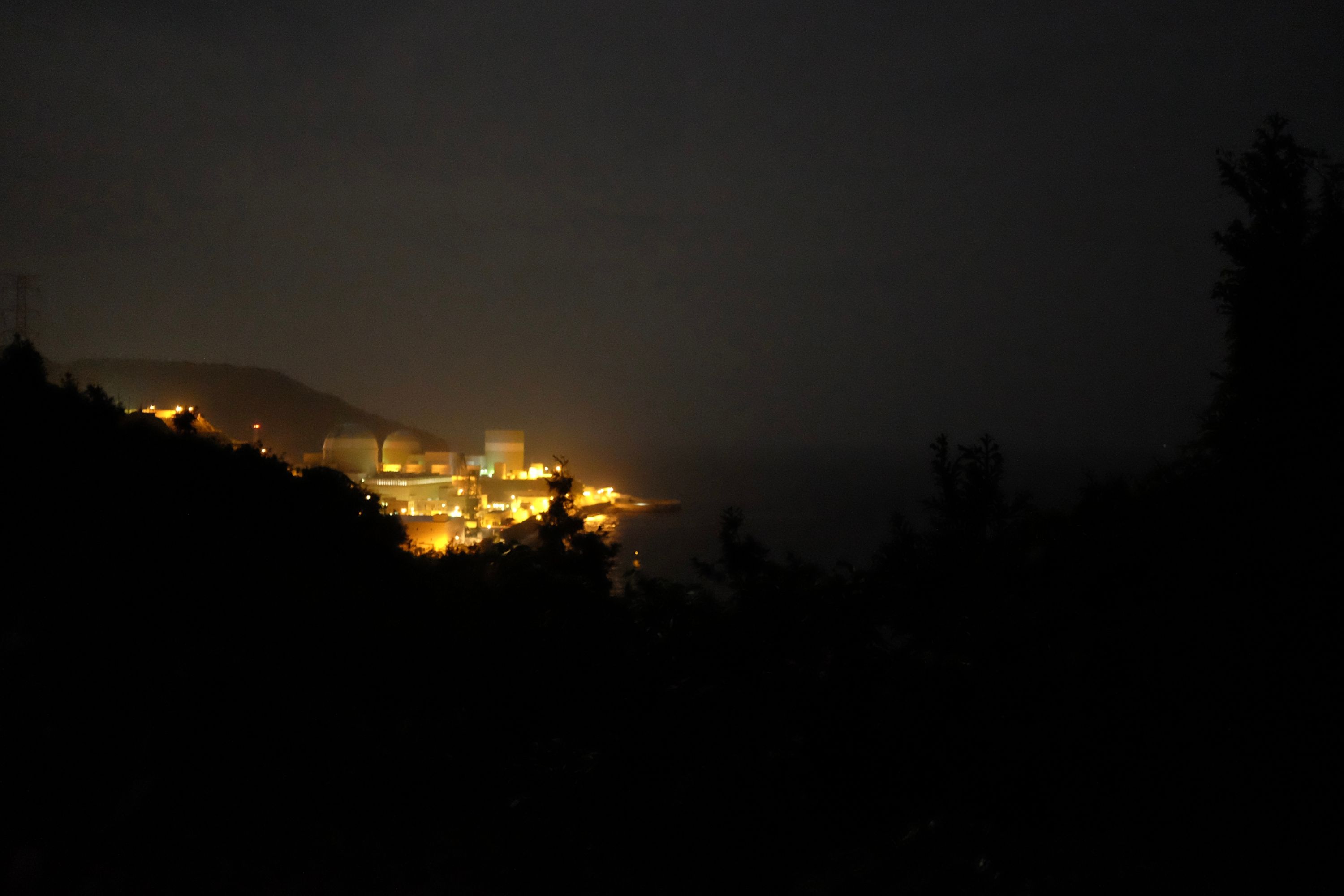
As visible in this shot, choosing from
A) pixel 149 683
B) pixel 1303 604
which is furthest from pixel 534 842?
pixel 1303 604

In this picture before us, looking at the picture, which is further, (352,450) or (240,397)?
(240,397)

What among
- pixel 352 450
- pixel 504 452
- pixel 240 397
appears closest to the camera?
pixel 352 450

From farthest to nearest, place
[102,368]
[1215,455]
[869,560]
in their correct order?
[102,368]
[869,560]
[1215,455]

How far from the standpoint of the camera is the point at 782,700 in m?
3.96

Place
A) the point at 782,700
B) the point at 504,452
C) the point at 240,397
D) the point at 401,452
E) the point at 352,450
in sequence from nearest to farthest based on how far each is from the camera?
1. the point at 782,700
2. the point at 352,450
3. the point at 401,452
4. the point at 504,452
5. the point at 240,397

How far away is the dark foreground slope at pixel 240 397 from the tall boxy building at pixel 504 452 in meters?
13.5

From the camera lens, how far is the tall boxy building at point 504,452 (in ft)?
171

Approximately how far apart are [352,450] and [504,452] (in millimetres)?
18540

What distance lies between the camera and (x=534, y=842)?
12.5 feet

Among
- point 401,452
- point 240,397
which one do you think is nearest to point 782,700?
point 401,452

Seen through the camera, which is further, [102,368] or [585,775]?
[102,368]

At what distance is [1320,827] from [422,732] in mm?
4001

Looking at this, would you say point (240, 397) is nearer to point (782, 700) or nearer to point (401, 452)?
point (401, 452)

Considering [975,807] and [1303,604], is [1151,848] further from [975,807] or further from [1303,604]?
[1303,604]
